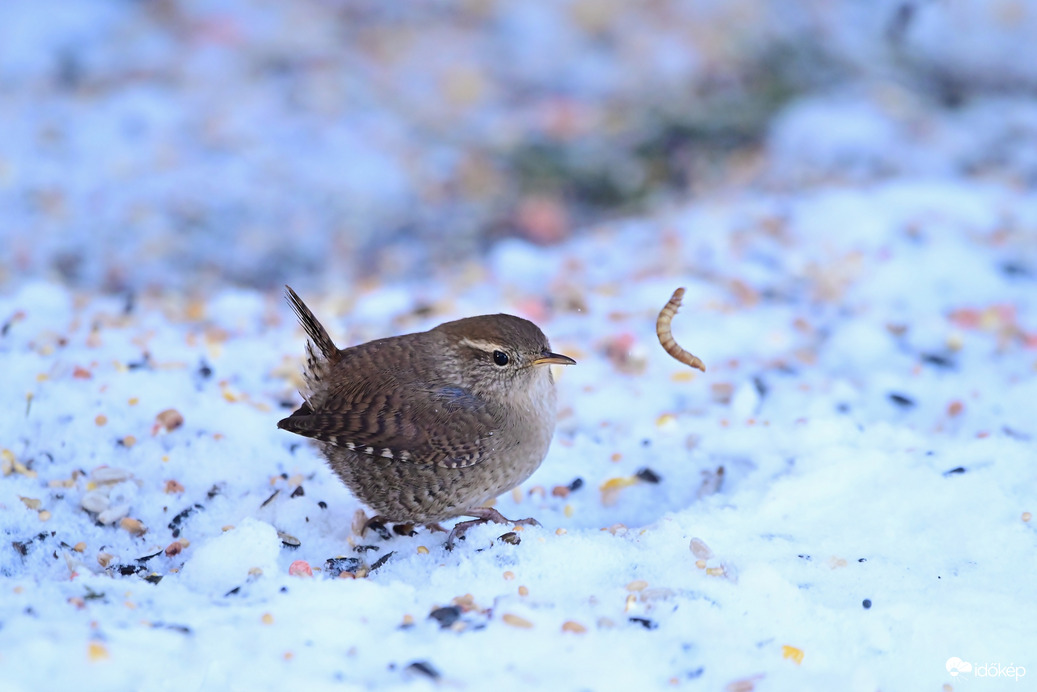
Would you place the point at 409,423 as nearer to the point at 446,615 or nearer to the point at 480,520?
the point at 480,520

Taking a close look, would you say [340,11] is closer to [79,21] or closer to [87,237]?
[79,21]

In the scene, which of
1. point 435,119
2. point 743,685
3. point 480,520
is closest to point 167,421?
point 480,520

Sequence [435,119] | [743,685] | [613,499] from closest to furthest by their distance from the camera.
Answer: [743,685] < [613,499] < [435,119]

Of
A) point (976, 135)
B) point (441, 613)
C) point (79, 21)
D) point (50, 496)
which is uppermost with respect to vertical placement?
point (79, 21)

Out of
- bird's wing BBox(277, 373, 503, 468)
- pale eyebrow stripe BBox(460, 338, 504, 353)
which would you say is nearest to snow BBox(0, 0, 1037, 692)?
bird's wing BBox(277, 373, 503, 468)

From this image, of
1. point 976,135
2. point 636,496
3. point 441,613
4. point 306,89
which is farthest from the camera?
point 306,89

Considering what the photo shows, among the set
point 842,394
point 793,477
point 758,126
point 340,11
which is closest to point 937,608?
point 793,477

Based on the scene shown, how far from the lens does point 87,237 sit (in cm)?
587

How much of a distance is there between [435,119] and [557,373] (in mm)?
3190

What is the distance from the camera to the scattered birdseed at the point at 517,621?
2531mm

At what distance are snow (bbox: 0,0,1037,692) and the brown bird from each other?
0.66ft

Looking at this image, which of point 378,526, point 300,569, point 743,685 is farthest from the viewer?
point 378,526

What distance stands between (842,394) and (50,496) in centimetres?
297

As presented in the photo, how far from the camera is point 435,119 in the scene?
715 centimetres
